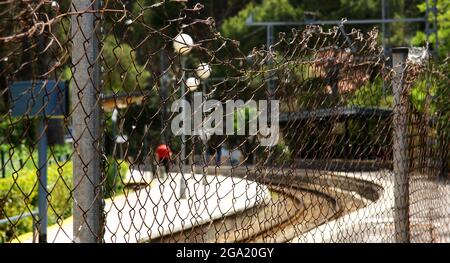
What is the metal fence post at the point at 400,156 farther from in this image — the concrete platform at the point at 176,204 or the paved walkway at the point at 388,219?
the concrete platform at the point at 176,204

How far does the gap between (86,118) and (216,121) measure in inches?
37.9

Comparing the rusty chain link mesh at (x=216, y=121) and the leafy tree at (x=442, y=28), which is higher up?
the leafy tree at (x=442, y=28)

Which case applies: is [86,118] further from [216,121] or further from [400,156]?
[400,156]

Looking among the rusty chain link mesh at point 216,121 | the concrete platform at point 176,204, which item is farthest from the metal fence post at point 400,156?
the concrete platform at point 176,204

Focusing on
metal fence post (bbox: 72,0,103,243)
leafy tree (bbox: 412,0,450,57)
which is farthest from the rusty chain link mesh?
leafy tree (bbox: 412,0,450,57)

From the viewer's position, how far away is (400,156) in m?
4.27

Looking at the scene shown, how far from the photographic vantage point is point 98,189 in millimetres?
2084

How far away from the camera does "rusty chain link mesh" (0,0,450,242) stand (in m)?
2.03

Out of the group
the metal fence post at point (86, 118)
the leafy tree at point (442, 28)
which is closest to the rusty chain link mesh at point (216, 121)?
the metal fence post at point (86, 118)

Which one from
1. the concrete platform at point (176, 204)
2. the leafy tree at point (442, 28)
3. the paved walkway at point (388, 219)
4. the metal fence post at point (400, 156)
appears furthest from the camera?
the leafy tree at point (442, 28)

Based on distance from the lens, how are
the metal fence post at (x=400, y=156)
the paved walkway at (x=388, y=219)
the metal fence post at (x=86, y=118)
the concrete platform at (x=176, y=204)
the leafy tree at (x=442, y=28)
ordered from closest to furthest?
the metal fence post at (x=86, y=118) → the concrete platform at (x=176, y=204) → the metal fence post at (x=400, y=156) → the paved walkway at (x=388, y=219) → the leafy tree at (x=442, y=28)

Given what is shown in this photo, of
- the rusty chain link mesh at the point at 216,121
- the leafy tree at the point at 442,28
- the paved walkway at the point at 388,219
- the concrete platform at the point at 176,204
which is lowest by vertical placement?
the paved walkway at the point at 388,219

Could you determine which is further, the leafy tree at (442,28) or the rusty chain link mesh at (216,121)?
the leafy tree at (442,28)

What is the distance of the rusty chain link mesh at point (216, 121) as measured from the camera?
2.03m
